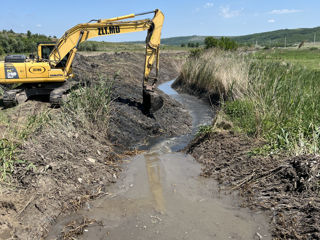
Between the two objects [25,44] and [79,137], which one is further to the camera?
[25,44]

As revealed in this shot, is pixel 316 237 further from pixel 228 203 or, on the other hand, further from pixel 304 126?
pixel 304 126

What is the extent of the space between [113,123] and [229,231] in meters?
4.83

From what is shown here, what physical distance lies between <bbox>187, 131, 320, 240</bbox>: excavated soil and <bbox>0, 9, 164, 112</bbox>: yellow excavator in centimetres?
400

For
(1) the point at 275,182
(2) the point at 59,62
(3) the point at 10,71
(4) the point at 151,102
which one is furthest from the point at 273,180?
(3) the point at 10,71

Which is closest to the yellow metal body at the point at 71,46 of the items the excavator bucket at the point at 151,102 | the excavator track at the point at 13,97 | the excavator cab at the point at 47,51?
the excavator track at the point at 13,97

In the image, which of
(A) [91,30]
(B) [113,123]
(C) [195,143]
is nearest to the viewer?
(C) [195,143]

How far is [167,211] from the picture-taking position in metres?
4.29

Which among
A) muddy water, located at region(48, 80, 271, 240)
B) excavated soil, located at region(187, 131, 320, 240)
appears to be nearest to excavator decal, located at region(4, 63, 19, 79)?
muddy water, located at region(48, 80, 271, 240)

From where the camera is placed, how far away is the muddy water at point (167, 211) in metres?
3.76

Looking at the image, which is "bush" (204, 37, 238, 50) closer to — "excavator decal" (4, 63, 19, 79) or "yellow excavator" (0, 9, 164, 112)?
"yellow excavator" (0, 9, 164, 112)

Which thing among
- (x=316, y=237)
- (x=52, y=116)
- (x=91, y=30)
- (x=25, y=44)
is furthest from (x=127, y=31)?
(x=25, y=44)

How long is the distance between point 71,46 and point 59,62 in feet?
2.50

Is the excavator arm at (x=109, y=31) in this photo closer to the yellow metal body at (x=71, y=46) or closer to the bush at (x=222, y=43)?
the yellow metal body at (x=71, y=46)

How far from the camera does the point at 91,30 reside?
8.64 m
